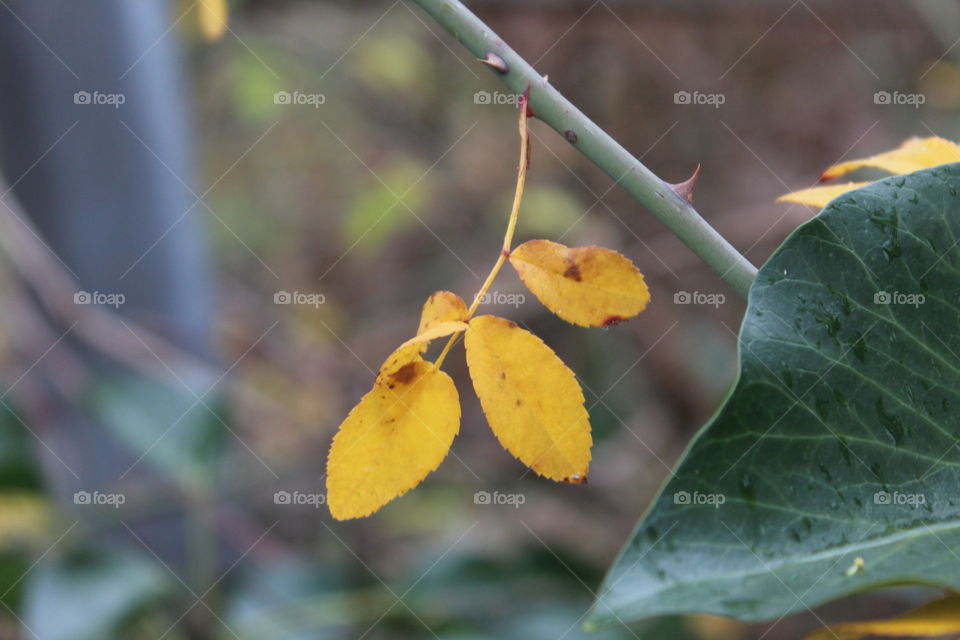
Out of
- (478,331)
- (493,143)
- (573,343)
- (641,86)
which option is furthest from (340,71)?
(478,331)

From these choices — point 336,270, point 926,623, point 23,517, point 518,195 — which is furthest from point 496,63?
point 336,270

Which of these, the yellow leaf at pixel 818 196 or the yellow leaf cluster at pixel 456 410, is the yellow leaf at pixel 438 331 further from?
the yellow leaf at pixel 818 196

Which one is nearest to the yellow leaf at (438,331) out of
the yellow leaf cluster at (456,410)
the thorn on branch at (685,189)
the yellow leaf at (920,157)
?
the yellow leaf cluster at (456,410)

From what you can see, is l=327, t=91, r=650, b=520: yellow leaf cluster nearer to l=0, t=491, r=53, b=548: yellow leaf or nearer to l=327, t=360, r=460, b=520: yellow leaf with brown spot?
l=327, t=360, r=460, b=520: yellow leaf with brown spot

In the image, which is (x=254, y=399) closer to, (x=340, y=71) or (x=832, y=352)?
(x=340, y=71)

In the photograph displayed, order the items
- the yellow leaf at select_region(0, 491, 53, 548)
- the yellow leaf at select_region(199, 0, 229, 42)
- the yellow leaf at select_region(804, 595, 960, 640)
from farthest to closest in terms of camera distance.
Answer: the yellow leaf at select_region(0, 491, 53, 548) < the yellow leaf at select_region(199, 0, 229, 42) < the yellow leaf at select_region(804, 595, 960, 640)

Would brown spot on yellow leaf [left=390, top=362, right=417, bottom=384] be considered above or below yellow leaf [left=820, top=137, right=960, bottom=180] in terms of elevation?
below

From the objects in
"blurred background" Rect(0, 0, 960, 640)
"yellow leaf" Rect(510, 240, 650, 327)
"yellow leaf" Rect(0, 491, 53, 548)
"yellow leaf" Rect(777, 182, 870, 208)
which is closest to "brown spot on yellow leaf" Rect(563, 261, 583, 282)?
"yellow leaf" Rect(510, 240, 650, 327)
